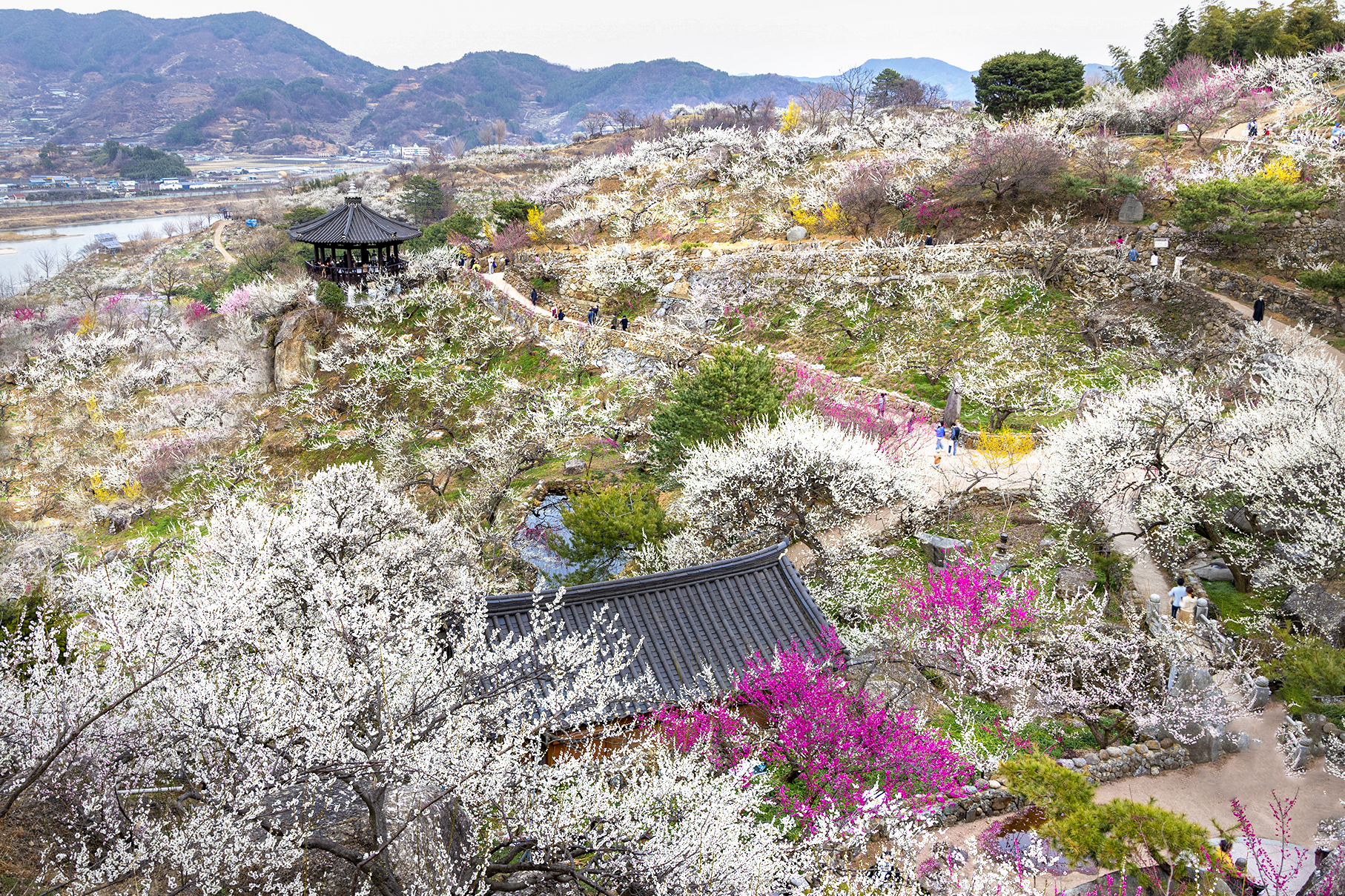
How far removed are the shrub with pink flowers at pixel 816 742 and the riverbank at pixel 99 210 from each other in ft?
351

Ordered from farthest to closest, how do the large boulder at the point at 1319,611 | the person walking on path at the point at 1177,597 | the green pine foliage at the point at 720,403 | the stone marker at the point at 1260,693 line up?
the green pine foliage at the point at 720,403, the person walking on path at the point at 1177,597, the large boulder at the point at 1319,611, the stone marker at the point at 1260,693

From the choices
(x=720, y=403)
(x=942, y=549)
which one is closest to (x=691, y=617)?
(x=942, y=549)

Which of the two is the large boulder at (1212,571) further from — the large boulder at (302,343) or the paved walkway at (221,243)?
the paved walkway at (221,243)

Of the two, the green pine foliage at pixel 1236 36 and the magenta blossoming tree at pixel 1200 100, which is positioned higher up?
the green pine foliage at pixel 1236 36

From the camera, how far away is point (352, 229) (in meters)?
29.7

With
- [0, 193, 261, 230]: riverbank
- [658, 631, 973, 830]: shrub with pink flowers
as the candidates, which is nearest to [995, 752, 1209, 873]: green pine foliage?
[658, 631, 973, 830]: shrub with pink flowers

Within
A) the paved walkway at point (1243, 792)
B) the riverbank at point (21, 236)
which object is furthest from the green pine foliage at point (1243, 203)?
the riverbank at point (21, 236)

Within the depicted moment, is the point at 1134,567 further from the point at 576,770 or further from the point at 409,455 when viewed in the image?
the point at 409,455

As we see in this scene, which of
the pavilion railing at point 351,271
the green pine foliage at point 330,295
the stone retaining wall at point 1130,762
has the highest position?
the pavilion railing at point 351,271

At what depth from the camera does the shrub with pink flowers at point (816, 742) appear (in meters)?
8.42

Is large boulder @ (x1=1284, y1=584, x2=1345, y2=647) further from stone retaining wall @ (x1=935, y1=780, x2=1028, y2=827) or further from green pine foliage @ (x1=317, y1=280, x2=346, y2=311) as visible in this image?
green pine foliage @ (x1=317, y1=280, x2=346, y2=311)

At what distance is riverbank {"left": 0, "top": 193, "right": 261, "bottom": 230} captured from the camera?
312 feet

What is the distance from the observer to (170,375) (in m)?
34.5

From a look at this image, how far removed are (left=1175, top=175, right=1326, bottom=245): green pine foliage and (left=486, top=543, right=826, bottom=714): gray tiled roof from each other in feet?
68.6
